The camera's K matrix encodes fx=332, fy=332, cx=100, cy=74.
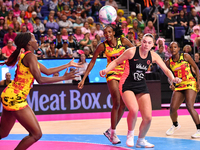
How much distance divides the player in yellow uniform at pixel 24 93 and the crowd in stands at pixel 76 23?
735 centimetres

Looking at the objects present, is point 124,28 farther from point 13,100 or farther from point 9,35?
point 13,100

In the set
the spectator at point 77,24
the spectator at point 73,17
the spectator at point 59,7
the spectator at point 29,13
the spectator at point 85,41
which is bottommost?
the spectator at point 85,41

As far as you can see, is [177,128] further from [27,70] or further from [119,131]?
[27,70]

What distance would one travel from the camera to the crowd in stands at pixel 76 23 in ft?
40.5

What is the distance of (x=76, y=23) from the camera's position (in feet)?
46.6

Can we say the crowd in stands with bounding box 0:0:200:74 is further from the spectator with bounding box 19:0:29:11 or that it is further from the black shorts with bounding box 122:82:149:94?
the black shorts with bounding box 122:82:149:94

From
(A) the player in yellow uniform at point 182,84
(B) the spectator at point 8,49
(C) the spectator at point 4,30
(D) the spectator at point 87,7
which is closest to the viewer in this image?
(A) the player in yellow uniform at point 182,84

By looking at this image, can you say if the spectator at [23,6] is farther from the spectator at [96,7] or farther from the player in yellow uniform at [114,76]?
the player in yellow uniform at [114,76]

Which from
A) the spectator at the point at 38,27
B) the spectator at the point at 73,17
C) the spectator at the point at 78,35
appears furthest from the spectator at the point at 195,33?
the spectator at the point at 38,27

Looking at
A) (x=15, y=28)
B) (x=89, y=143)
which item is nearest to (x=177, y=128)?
(x=89, y=143)

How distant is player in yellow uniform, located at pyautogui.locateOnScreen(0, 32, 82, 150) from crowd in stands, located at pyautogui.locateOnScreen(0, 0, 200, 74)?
7.35 metres

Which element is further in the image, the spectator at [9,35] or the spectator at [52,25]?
the spectator at [52,25]

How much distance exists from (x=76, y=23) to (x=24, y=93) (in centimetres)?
1023

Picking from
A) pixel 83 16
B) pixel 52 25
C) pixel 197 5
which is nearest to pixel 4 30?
pixel 52 25
